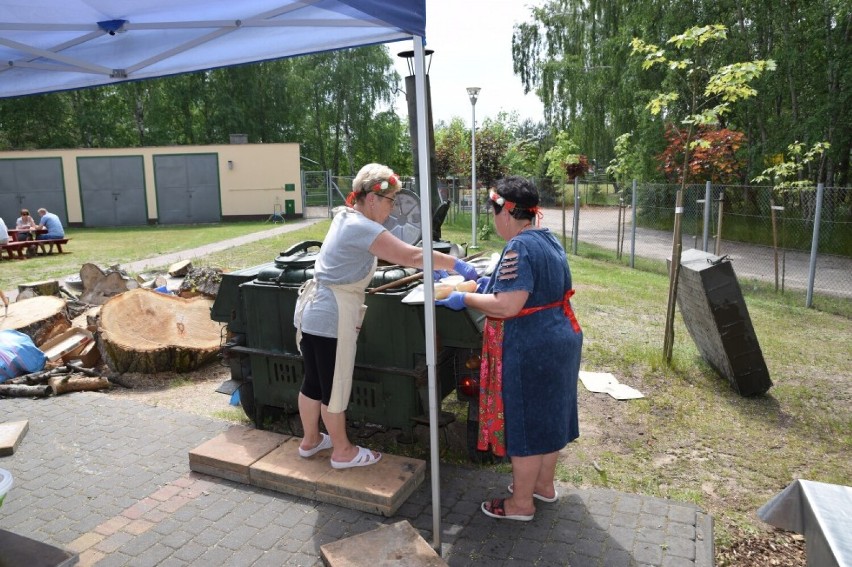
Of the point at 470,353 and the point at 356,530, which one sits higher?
the point at 470,353

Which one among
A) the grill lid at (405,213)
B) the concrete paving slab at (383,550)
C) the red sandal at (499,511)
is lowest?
the red sandal at (499,511)

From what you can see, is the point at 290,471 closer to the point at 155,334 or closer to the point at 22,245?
the point at 155,334

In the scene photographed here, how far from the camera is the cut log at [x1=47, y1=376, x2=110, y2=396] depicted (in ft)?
18.0

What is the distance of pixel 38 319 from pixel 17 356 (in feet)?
2.54

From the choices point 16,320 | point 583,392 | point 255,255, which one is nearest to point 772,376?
point 583,392

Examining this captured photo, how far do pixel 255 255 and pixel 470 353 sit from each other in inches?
442

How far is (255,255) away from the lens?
14.2 metres

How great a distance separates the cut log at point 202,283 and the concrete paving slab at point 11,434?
2961 millimetres

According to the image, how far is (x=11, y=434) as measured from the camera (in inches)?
175

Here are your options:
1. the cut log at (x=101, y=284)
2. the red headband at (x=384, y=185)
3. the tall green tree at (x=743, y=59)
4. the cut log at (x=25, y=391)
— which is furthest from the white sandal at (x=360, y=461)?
the tall green tree at (x=743, y=59)

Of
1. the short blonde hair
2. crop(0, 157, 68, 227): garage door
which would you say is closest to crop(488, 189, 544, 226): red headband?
the short blonde hair

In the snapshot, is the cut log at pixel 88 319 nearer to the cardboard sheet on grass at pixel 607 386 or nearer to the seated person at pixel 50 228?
the cardboard sheet on grass at pixel 607 386

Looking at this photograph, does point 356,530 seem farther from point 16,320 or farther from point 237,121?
point 237,121

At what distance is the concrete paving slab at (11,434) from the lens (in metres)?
4.28
